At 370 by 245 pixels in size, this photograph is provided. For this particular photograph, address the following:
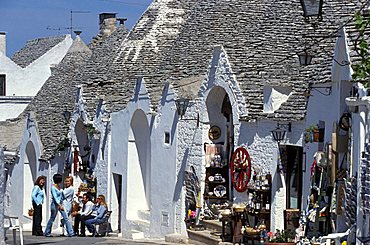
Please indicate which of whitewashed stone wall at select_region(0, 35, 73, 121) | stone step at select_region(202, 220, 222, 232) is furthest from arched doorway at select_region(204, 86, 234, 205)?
whitewashed stone wall at select_region(0, 35, 73, 121)

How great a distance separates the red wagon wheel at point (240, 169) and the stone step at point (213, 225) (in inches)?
38.9

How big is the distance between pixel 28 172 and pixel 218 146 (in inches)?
665

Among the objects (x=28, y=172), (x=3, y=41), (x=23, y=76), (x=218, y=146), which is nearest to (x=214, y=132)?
(x=218, y=146)

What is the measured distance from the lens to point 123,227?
3036cm

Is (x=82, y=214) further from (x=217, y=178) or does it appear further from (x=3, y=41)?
(x=3, y=41)

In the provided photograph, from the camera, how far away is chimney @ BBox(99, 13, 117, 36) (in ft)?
145

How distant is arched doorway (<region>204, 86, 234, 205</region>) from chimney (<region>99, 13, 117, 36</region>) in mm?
19618

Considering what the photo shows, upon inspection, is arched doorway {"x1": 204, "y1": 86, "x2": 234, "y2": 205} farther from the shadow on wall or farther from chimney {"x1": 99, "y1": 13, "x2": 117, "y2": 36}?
chimney {"x1": 99, "y1": 13, "x2": 117, "y2": 36}

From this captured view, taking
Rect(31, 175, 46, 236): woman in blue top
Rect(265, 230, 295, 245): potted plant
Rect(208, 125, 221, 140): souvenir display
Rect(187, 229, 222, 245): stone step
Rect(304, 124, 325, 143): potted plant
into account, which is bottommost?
Rect(187, 229, 222, 245): stone step

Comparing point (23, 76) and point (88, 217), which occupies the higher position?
point (23, 76)

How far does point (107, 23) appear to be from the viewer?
44.2 m

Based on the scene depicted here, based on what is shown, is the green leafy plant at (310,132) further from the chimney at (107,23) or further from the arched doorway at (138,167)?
the chimney at (107,23)

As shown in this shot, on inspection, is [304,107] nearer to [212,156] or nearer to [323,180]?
[323,180]

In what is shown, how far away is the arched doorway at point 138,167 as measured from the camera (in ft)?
99.0
